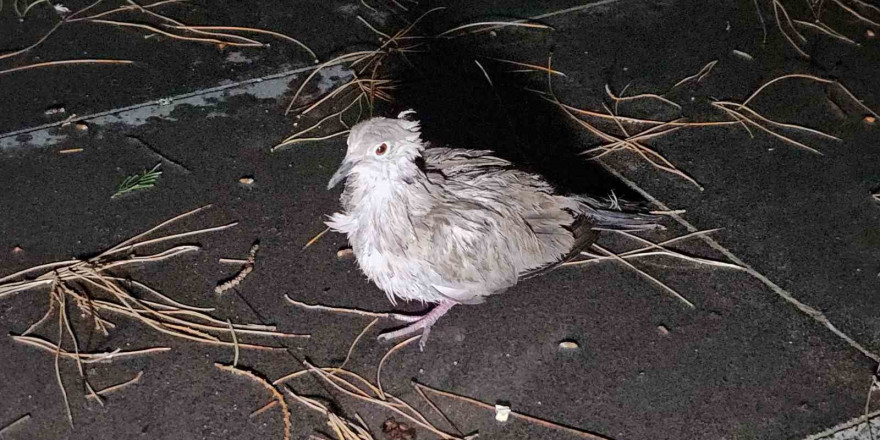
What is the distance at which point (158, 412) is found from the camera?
342 centimetres

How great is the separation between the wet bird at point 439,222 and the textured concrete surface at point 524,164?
0.32m

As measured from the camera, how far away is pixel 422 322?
3.75 m

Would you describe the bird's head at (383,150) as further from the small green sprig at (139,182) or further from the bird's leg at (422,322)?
the small green sprig at (139,182)

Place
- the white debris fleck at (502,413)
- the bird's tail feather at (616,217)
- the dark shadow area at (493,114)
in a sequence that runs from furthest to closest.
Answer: the dark shadow area at (493,114) → the bird's tail feather at (616,217) → the white debris fleck at (502,413)

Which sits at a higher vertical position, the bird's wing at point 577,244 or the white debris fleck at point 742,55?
the white debris fleck at point 742,55

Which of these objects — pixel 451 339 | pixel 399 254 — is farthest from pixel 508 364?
pixel 399 254

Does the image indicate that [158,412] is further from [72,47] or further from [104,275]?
[72,47]

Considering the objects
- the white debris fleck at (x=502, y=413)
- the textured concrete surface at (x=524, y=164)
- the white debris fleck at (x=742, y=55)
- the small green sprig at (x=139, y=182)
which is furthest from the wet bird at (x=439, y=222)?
the white debris fleck at (x=742, y=55)

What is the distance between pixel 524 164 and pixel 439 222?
114 centimetres

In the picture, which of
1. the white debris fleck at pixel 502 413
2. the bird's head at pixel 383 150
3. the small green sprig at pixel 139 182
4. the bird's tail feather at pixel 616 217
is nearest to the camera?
the bird's head at pixel 383 150

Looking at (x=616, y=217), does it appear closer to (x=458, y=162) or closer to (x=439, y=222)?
(x=458, y=162)

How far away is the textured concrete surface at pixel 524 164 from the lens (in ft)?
11.5

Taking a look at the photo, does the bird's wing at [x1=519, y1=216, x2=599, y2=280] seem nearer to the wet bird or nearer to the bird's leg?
the wet bird

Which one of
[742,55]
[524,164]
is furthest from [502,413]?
[742,55]
